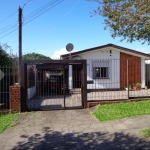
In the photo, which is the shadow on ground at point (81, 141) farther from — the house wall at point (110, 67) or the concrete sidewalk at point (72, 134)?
the house wall at point (110, 67)

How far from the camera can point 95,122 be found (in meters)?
7.11

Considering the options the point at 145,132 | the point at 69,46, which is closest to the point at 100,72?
the point at 69,46

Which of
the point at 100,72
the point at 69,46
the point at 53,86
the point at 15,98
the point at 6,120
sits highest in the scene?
the point at 69,46

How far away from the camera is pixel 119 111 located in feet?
26.5

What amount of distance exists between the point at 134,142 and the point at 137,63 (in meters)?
12.4

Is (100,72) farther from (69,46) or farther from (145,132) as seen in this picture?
(145,132)

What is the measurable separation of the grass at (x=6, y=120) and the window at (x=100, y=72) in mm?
8418

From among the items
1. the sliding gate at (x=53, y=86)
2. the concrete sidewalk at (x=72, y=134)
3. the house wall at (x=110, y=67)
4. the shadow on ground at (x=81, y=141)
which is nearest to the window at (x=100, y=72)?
the house wall at (x=110, y=67)

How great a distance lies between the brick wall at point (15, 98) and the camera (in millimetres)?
8867

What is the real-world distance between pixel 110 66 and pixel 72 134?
10.6 m

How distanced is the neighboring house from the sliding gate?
1.09 m

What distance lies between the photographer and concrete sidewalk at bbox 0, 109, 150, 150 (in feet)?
16.4

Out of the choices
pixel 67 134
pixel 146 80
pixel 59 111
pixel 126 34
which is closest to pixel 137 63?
pixel 146 80

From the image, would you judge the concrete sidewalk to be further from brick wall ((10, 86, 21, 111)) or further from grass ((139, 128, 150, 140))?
brick wall ((10, 86, 21, 111))
